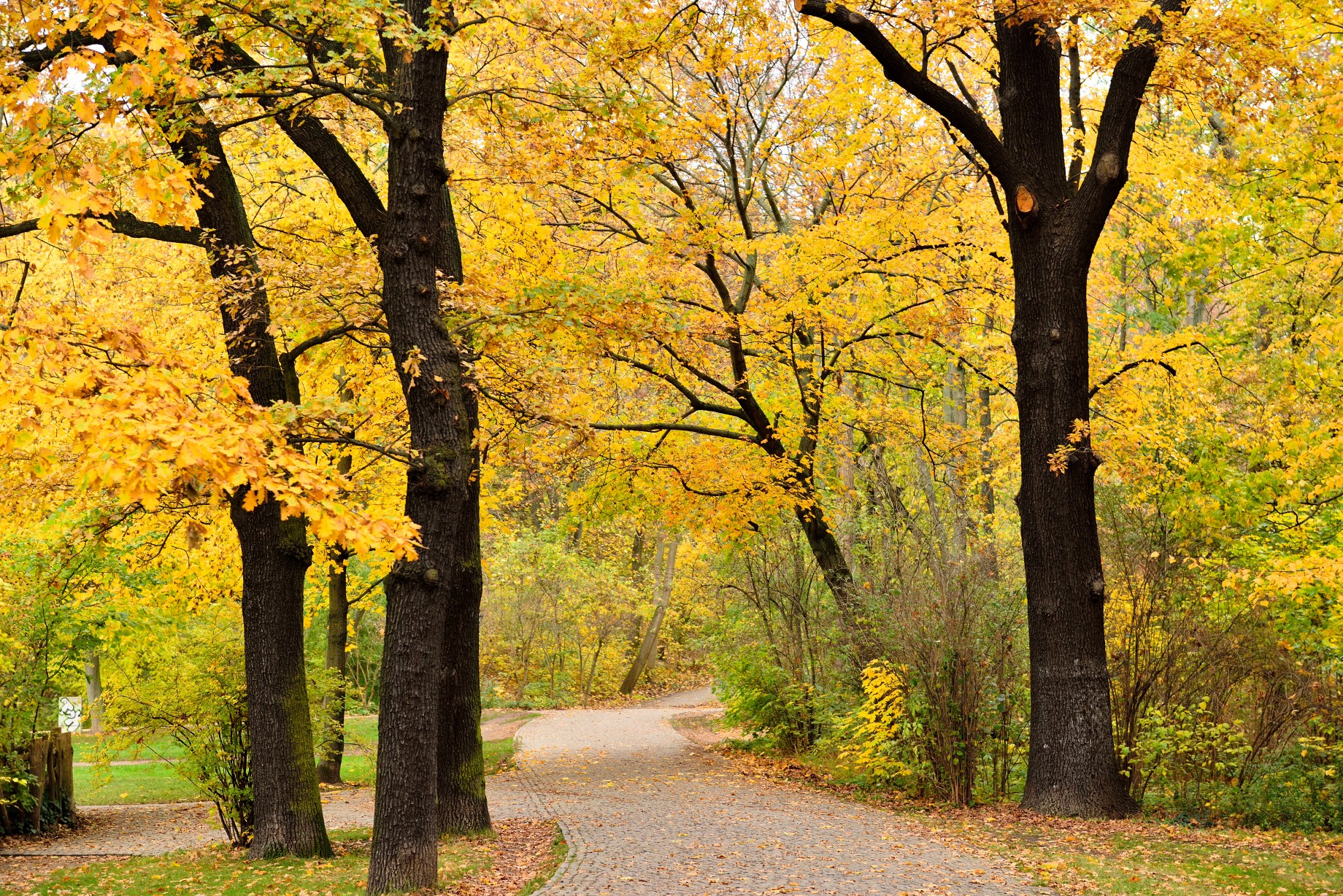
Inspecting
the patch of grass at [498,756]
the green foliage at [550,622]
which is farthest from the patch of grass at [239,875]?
the green foliage at [550,622]

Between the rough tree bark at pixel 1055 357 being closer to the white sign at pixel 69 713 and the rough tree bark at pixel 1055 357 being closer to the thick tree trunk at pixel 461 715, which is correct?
the thick tree trunk at pixel 461 715

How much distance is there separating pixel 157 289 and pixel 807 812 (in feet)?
33.6

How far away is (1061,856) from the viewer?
7.14 m

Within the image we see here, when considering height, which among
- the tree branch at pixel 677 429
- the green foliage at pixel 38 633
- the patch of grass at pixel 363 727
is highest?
the tree branch at pixel 677 429

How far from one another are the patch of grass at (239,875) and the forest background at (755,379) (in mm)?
1106

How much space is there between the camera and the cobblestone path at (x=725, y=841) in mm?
6922

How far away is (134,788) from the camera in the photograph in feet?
53.7

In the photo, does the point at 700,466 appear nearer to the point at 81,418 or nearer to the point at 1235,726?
the point at 1235,726

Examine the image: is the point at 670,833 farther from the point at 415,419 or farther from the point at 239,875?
the point at 415,419

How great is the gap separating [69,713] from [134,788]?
11.7 feet

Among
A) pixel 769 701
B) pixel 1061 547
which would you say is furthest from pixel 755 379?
pixel 1061 547

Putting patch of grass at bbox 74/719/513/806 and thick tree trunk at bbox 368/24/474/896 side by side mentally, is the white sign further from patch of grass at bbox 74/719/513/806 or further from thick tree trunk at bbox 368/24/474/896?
thick tree trunk at bbox 368/24/474/896

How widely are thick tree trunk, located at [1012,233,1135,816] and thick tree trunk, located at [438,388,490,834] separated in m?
4.98

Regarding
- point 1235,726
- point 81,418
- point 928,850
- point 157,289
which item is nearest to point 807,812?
point 928,850
